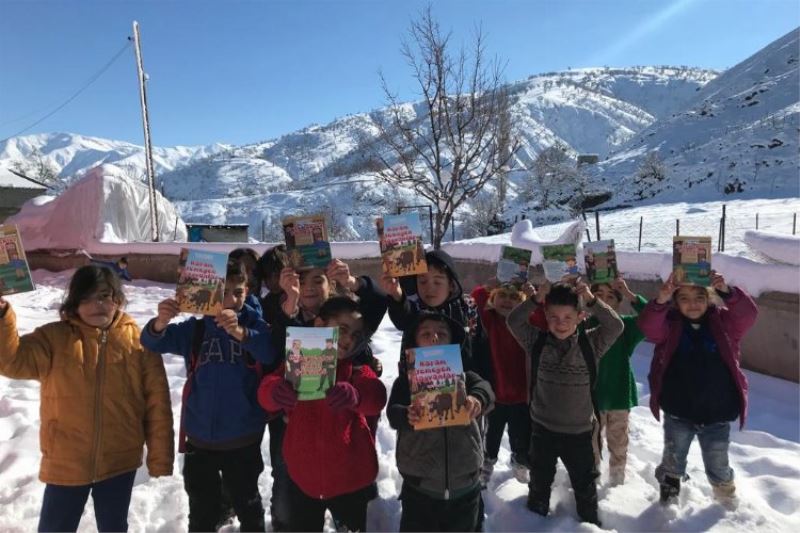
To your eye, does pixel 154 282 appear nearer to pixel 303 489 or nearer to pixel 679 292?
pixel 303 489

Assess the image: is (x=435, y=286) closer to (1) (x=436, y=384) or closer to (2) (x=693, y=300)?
(1) (x=436, y=384)

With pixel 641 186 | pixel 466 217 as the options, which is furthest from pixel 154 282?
pixel 641 186

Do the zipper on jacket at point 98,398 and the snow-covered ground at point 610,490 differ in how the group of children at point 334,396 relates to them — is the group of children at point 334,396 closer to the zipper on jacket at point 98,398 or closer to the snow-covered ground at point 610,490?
the zipper on jacket at point 98,398

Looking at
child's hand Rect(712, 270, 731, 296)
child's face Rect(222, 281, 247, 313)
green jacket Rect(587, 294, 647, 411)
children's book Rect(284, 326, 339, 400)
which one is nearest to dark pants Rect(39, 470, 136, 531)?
child's face Rect(222, 281, 247, 313)

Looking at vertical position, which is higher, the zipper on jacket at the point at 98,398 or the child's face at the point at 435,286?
the child's face at the point at 435,286

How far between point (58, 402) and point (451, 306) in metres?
1.93

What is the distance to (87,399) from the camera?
2.11 m

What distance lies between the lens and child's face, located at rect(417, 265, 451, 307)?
9.18ft

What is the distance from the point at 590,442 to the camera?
102 inches

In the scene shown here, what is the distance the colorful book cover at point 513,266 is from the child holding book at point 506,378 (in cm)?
6

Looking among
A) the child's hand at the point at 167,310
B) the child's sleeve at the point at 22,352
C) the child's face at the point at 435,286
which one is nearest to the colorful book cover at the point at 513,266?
the child's face at the point at 435,286

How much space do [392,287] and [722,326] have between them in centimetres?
181

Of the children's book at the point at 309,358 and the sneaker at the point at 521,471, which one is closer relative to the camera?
the children's book at the point at 309,358

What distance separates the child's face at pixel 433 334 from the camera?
7.23ft
